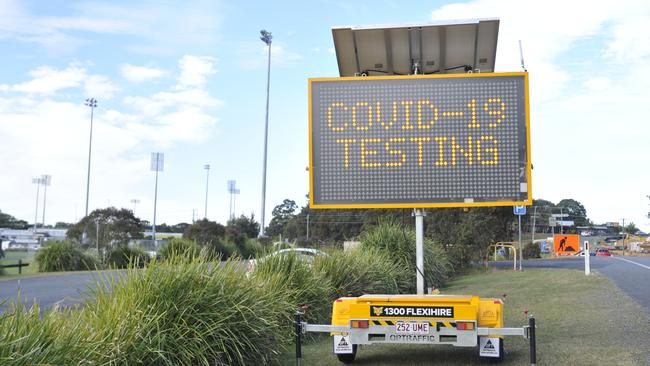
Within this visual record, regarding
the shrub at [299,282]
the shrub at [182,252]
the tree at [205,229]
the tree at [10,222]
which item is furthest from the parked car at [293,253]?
the tree at [10,222]

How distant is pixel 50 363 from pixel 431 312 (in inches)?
158

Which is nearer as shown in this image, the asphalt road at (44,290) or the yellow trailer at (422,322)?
the yellow trailer at (422,322)

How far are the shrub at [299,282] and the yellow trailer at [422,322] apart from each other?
7.40ft

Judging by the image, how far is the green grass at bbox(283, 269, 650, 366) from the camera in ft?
26.2

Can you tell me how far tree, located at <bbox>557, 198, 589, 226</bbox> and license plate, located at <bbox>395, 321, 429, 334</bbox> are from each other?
455 ft

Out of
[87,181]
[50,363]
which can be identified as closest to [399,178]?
[50,363]

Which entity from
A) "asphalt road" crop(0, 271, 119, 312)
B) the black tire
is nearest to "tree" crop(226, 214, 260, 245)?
"asphalt road" crop(0, 271, 119, 312)

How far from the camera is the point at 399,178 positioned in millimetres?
8062

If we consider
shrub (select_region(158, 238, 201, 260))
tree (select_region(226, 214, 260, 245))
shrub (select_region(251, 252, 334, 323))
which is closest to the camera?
shrub (select_region(158, 238, 201, 260))

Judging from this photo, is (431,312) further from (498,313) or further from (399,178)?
(399,178)

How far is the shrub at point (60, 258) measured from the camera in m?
31.9

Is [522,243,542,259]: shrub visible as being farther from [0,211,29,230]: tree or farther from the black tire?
[0,211,29,230]: tree

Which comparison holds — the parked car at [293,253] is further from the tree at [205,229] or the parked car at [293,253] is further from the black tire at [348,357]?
the tree at [205,229]

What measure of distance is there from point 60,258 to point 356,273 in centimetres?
2381
